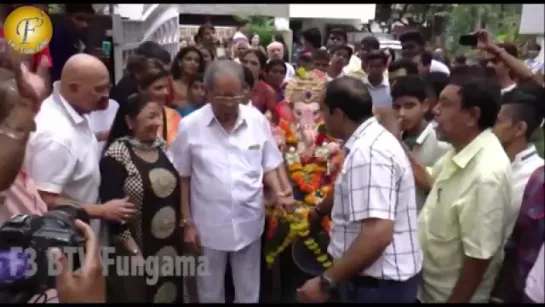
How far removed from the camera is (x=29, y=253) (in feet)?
4.55

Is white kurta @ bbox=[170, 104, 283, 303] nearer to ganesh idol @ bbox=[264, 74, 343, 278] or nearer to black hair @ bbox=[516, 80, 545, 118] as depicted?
ganesh idol @ bbox=[264, 74, 343, 278]

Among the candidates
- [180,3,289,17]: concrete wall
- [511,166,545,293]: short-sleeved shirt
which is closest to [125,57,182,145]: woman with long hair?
[180,3,289,17]: concrete wall

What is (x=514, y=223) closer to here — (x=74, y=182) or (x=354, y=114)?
(x=354, y=114)

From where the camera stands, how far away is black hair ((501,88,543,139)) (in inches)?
63.8

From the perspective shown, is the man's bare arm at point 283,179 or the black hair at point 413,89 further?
the man's bare arm at point 283,179

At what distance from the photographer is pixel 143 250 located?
229 cm

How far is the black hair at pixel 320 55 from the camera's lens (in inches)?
142

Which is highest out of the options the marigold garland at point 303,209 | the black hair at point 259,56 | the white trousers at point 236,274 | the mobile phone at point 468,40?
the mobile phone at point 468,40

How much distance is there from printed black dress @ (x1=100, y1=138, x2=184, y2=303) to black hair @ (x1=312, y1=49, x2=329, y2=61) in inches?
59.5

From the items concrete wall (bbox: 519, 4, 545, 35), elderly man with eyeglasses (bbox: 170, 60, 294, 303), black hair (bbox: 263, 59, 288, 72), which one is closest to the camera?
concrete wall (bbox: 519, 4, 545, 35)

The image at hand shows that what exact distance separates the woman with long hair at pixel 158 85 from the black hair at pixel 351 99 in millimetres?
896

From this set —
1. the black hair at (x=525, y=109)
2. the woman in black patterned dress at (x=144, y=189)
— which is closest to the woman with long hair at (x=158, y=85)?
the woman in black patterned dress at (x=144, y=189)

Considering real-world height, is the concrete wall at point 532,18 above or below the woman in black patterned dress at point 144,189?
above

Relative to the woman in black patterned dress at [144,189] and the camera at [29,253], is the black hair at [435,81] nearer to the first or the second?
the woman in black patterned dress at [144,189]
